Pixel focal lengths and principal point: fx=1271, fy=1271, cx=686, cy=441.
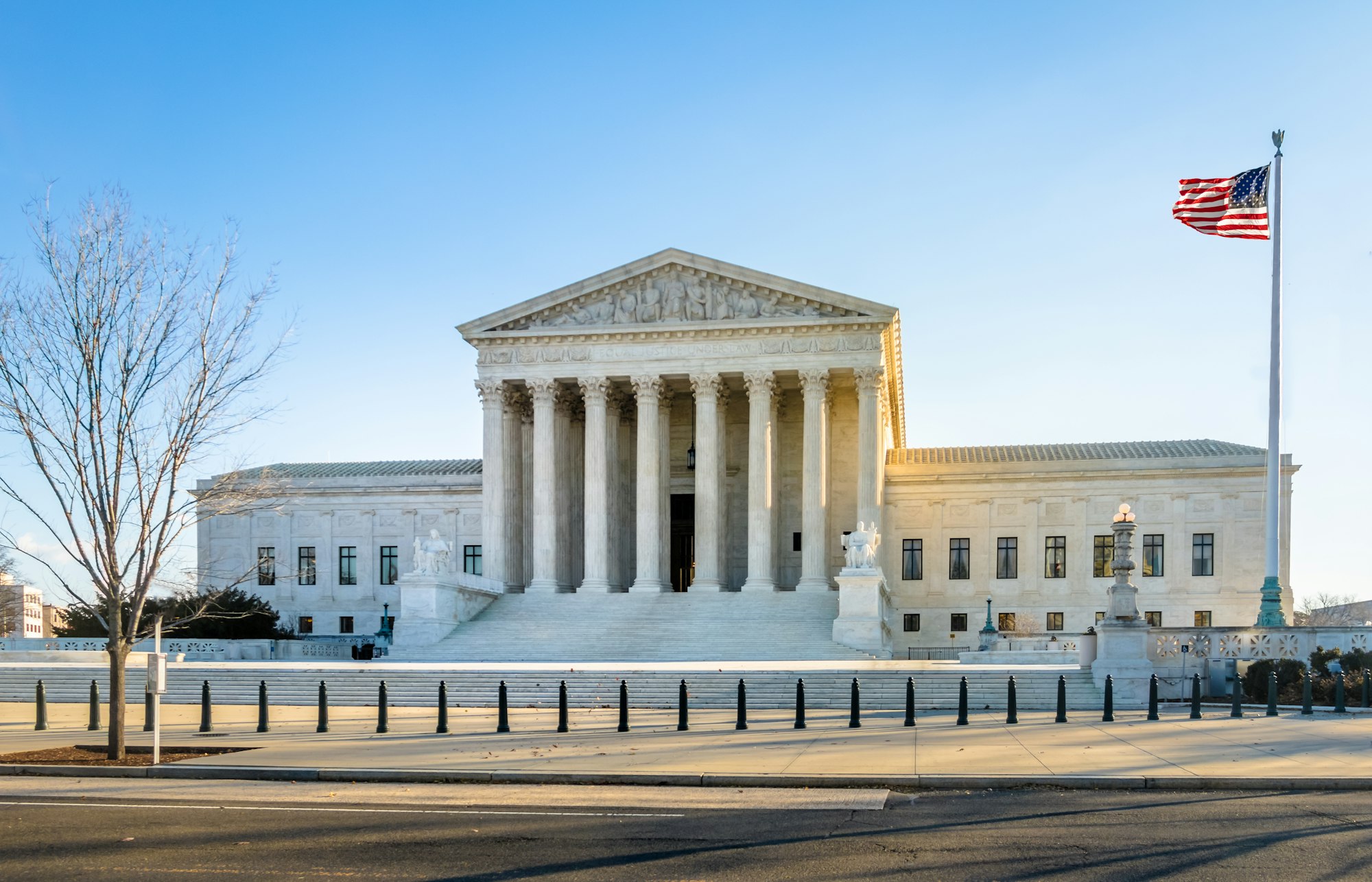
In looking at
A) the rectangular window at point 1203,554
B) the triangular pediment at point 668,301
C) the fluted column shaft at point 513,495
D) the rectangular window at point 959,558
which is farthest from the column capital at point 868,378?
the rectangular window at point 1203,554

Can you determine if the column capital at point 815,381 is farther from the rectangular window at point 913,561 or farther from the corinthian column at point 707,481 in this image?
the rectangular window at point 913,561

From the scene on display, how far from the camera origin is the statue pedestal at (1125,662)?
30.8m

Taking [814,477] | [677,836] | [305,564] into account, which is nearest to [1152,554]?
[814,477]

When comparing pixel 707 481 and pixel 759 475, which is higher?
pixel 759 475

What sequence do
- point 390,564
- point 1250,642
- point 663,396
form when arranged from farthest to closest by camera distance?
point 390,564 < point 663,396 < point 1250,642

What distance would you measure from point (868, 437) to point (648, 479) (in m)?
10.0

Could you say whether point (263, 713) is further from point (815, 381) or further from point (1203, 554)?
point (1203, 554)

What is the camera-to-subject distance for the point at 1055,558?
206ft

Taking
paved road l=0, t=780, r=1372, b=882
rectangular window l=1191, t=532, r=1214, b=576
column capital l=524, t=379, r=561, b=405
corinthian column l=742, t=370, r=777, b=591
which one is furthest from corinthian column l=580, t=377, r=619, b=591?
paved road l=0, t=780, r=1372, b=882

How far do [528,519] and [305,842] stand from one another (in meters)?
48.0

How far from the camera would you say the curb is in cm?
1720

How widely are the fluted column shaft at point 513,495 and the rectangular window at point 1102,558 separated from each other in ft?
90.5

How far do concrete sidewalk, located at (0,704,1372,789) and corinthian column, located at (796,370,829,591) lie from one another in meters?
26.9

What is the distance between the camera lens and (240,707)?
31.6 meters
